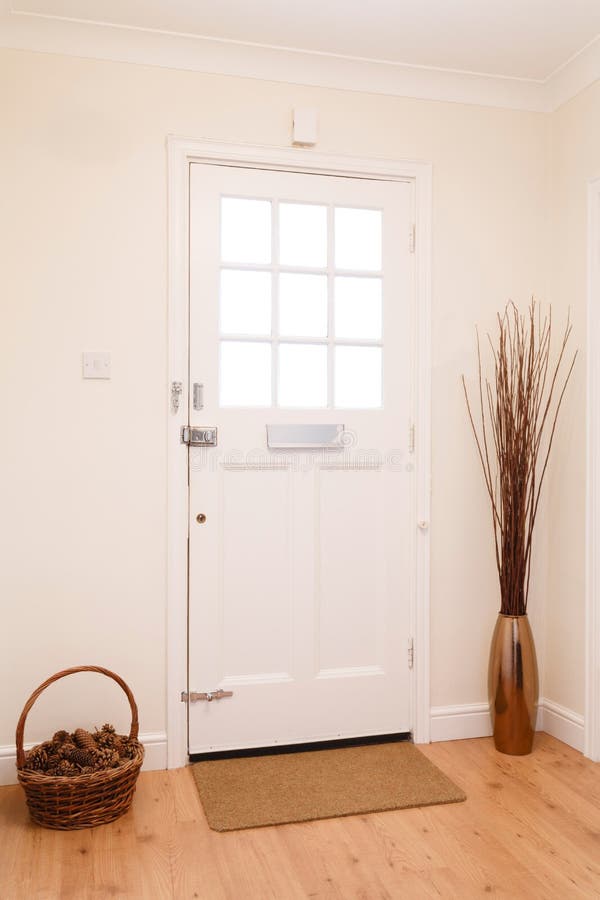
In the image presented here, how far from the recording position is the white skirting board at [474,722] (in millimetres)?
3006

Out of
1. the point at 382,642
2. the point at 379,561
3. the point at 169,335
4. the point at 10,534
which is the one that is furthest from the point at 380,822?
the point at 169,335

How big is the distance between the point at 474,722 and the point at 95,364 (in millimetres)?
1989

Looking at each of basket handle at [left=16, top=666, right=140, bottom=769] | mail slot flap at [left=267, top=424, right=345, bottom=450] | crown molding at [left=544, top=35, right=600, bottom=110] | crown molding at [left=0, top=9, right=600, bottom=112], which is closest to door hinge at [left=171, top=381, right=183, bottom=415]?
mail slot flap at [left=267, top=424, right=345, bottom=450]

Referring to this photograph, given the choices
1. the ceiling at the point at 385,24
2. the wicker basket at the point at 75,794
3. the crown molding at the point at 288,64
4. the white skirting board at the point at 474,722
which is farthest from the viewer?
the white skirting board at the point at 474,722

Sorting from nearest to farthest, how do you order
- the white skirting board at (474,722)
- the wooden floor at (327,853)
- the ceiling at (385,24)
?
the wooden floor at (327,853)
the ceiling at (385,24)
the white skirting board at (474,722)

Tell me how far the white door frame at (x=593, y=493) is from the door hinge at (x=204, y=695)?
4.36 feet

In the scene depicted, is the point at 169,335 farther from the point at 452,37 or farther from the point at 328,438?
the point at 452,37

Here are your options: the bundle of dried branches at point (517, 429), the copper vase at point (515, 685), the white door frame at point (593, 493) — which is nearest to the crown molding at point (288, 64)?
the white door frame at point (593, 493)

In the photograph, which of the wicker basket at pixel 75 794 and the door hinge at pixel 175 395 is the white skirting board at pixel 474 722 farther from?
the door hinge at pixel 175 395

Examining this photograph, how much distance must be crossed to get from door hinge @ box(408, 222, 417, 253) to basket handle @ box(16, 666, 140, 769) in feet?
6.17

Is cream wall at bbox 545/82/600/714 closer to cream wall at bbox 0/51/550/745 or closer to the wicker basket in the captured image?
cream wall at bbox 0/51/550/745

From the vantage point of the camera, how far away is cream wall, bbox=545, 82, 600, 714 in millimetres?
2932

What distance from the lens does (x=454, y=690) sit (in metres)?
3.07

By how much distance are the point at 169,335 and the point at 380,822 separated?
5.69 feet
